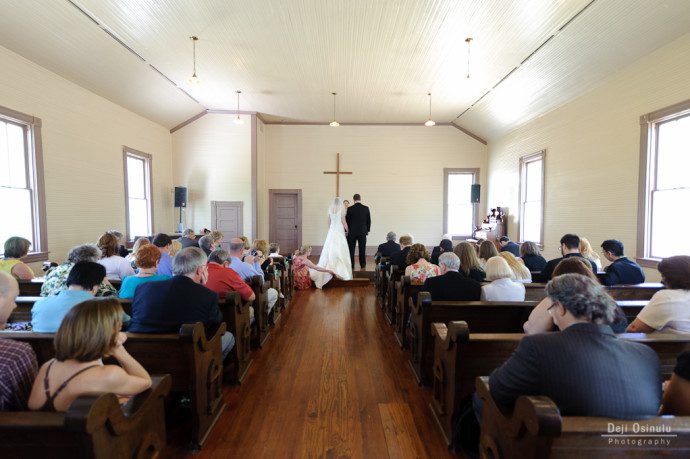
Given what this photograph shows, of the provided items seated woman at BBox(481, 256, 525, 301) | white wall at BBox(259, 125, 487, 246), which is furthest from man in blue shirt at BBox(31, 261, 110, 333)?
white wall at BBox(259, 125, 487, 246)

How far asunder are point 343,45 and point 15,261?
4.83 metres

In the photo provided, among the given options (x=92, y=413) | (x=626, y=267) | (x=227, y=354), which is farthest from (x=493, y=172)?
(x=92, y=413)

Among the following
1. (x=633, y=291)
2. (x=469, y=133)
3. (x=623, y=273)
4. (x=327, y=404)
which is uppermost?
(x=469, y=133)

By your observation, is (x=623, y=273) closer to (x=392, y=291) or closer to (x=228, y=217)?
(x=392, y=291)

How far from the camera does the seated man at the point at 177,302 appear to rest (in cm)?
208

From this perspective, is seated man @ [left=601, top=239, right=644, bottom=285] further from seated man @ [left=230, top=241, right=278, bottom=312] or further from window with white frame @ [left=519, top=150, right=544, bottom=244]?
window with white frame @ [left=519, top=150, right=544, bottom=244]

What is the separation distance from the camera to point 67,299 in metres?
1.93

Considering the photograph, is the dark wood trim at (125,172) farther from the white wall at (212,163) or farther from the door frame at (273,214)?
the door frame at (273,214)

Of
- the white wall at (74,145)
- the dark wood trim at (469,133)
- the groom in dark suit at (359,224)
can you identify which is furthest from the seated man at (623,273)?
the dark wood trim at (469,133)

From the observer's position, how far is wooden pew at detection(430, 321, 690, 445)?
6.01ft

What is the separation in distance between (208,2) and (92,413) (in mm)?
4905

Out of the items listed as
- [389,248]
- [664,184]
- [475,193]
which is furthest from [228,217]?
[664,184]

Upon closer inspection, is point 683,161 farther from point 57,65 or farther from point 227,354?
point 57,65

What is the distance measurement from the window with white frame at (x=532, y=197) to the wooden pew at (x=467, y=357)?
593 centimetres
